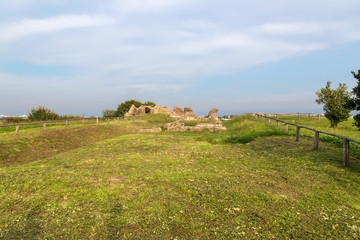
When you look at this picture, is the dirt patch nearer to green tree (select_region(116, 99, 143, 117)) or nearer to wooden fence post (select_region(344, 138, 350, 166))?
wooden fence post (select_region(344, 138, 350, 166))

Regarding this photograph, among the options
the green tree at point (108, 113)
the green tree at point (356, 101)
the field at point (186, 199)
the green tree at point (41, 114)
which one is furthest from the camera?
the green tree at point (108, 113)

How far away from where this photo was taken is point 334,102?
27.0 meters

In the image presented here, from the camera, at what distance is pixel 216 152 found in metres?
12.3

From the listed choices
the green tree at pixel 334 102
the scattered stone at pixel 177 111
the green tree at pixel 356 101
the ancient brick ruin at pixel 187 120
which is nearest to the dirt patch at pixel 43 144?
the ancient brick ruin at pixel 187 120

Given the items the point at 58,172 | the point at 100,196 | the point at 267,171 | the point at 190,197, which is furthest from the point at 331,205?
the point at 58,172

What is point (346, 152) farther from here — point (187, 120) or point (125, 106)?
point (125, 106)

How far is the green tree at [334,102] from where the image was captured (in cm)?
2622

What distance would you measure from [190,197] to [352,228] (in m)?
3.63

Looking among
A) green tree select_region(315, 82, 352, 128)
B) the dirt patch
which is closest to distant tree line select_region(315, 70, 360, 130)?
green tree select_region(315, 82, 352, 128)

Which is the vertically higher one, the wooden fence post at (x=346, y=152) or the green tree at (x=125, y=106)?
the green tree at (x=125, y=106)

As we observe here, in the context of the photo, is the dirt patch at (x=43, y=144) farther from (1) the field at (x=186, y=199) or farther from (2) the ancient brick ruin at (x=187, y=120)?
(2) the ancient brick ruin at (x=187, y=120)

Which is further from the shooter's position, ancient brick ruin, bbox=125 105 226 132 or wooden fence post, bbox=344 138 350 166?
ancient brick ruin, bbox=125 105 226 132

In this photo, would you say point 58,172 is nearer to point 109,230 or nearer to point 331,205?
point 109,230

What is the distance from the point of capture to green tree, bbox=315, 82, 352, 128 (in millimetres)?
26219
